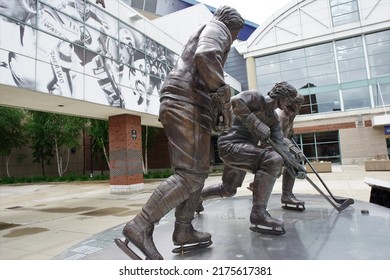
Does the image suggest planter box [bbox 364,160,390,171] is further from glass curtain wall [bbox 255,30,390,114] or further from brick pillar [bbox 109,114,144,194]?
brick pillar [bbox 109,114,144,194]

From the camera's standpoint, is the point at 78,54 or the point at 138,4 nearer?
the point at 78,54

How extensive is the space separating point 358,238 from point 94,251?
2.33 meters

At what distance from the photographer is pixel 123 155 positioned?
40.1 ft

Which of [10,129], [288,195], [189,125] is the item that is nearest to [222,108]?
[189,125]

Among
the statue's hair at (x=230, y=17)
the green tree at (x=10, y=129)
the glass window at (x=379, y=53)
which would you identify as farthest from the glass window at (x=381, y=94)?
the green tree at (x=10, y=129)

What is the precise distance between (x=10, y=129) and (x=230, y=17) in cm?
2675

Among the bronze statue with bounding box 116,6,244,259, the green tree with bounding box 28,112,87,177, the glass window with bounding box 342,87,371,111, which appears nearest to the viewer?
the bronze statue with bounding box 116,6,244,259

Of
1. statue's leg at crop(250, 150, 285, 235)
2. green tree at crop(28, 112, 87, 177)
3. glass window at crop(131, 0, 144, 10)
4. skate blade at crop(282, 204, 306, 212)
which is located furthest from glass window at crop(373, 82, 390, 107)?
glass window at crop(131, 0, 144, 10)

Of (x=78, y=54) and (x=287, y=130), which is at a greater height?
(x=78, y=54)

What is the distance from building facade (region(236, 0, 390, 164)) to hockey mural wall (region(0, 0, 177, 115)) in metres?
15.0

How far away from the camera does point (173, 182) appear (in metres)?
1.97

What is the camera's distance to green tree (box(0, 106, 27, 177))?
75.0ft

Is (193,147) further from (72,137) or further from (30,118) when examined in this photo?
(30,118)

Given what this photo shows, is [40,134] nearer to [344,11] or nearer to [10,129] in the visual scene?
[10,129]
